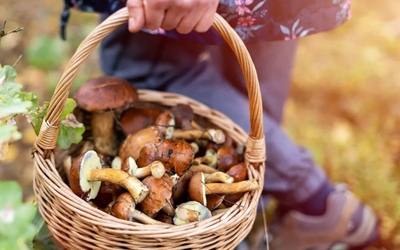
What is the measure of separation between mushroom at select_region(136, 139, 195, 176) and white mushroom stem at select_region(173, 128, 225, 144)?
160 mm

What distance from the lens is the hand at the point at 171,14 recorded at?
2.72 feet

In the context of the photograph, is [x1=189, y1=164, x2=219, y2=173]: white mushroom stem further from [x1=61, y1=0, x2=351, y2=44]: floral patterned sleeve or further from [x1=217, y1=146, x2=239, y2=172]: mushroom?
[x1=61, y1=0, x2=351, y2=44]: floral patterned sleeve

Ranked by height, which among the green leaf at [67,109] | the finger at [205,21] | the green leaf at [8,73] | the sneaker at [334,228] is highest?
the finger at [205,21]

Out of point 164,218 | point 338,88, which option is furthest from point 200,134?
point 338,88

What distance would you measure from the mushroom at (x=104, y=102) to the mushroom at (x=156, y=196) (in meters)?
0.29

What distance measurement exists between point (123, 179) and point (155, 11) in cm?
35

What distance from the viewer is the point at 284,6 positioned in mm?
1064

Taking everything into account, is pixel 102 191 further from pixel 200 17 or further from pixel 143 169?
pixel 200 17

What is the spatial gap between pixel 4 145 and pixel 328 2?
847 millimetres

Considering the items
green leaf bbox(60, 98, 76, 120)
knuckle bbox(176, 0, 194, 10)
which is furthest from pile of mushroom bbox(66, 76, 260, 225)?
knuckle bbox(176, 0, 194, 10)

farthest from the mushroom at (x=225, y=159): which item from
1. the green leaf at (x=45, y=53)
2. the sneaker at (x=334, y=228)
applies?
the green leaf at (x=45, y=53)

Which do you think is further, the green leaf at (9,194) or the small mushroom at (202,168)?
the small mushroom at (202,168)

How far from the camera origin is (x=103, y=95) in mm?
1097

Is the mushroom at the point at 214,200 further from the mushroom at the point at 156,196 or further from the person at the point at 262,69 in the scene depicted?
the person at the point at 262,69
